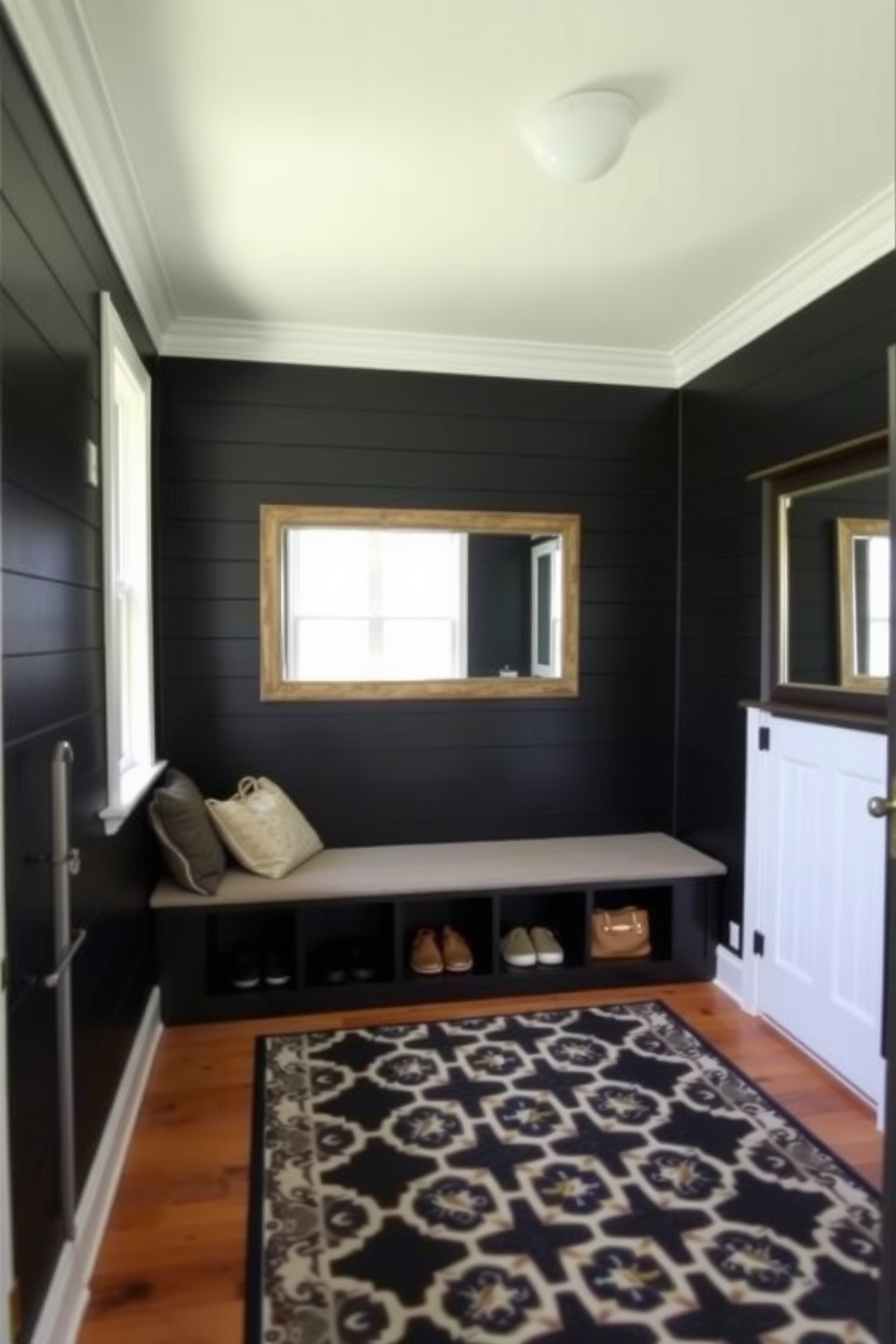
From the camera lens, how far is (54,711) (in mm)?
1601

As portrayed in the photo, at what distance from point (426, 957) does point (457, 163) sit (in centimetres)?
250

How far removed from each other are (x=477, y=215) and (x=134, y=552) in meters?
1.51

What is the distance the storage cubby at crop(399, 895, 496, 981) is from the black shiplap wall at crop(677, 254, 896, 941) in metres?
0.90

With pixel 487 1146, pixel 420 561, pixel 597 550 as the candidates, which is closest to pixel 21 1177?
pixel 487 1146

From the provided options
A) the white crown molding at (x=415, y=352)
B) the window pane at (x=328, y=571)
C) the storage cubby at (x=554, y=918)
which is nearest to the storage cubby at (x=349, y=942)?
the storage cubby at (x=554, y=918)

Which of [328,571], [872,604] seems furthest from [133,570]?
[872,604]

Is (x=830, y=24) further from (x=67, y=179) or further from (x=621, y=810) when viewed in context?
(x=621, y=810)

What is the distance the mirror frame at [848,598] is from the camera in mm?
2322

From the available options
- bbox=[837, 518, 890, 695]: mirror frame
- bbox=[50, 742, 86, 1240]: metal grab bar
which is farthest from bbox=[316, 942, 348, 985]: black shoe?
bbox=[837, 518, 890, 695]: mirror frame

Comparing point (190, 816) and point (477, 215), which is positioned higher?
point (477, 215)

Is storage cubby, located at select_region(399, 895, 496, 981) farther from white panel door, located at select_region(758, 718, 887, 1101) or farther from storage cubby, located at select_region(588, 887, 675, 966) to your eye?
white panel door, located at select_region(758, 718, 887, 1101)

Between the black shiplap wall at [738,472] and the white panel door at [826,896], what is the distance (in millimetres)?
254

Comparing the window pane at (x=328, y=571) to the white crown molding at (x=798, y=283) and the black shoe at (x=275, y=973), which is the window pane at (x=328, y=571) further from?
the white crown molding at (x=798, y=283)

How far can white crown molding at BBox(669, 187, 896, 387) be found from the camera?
2.18 metres
